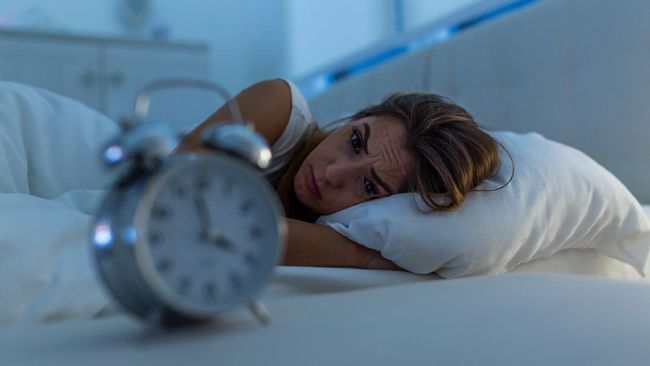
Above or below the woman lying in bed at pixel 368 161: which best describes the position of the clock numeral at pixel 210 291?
above

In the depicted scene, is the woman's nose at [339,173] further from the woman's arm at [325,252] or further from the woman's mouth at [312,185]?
the woman's arm at [325,252]

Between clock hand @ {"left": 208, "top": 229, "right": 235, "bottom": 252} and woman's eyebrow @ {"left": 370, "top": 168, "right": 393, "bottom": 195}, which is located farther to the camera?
woman's eyebrow @ {"left": 370, "top": 168, "right": 393, "bottom": 195}

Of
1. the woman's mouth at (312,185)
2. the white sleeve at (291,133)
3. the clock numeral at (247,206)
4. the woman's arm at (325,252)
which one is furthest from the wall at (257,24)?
the clock numeral at (247,206)

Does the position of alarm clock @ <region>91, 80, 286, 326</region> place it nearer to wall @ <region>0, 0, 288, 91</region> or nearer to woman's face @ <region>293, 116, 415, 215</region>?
woman's face @ <region>293, 116, 415, 215</region>

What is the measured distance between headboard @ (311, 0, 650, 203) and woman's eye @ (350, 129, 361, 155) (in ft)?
1.63

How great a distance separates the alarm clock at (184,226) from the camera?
0.44 meters

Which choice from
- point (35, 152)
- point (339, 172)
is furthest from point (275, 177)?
point (35, 152)

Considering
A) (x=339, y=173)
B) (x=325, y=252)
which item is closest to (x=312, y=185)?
(x=339, y=173)

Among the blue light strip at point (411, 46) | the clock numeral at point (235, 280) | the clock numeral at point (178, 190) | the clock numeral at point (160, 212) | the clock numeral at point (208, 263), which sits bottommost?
the blue light strip at point (411, 46)

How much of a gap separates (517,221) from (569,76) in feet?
2.05

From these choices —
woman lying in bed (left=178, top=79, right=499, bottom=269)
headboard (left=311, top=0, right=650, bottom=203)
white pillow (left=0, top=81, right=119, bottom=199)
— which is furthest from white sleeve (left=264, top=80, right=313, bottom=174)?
headboard (left=311, top=0, right=650, bottom=203)

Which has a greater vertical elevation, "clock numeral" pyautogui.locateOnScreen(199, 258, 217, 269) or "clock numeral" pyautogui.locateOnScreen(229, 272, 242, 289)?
"clock numeral" pyautogui.locateOnScreen(199, 258, 217, 269)

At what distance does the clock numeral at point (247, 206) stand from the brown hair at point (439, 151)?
Result: 0.51 meters

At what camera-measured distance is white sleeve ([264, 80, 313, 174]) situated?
1393 mm
